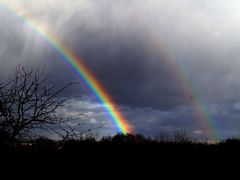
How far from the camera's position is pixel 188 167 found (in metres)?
7.39

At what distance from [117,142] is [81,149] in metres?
0.98

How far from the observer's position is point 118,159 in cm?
747

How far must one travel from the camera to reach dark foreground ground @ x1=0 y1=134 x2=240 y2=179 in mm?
6395

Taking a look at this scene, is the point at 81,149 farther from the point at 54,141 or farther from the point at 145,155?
the point at 145,155

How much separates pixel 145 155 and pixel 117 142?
99 centimetres

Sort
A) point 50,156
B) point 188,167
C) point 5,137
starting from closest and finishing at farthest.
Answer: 1. point 5,137
2. point 50,156
3. point 188,167

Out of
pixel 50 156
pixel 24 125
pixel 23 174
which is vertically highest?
pixel 24 125

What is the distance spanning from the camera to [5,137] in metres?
5.91

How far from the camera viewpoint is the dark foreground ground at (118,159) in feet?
21.0

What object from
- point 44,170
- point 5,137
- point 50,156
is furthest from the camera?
point 50,156

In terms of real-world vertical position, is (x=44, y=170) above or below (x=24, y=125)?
below

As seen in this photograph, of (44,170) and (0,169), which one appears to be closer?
(0,169)

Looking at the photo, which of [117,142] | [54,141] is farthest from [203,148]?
[54,141]

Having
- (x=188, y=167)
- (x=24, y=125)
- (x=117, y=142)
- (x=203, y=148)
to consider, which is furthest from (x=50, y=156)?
(x=203, y=148)
